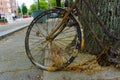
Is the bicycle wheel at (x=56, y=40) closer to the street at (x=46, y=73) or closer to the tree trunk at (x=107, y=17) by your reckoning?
the street at (x=46, y=73)

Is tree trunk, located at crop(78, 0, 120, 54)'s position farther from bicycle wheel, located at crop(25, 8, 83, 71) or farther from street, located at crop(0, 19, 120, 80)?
street, located at crop(0, 19, 120, 80)

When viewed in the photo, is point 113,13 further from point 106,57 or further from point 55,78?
point 55,78

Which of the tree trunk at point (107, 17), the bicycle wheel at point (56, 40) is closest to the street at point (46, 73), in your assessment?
the bicycle wheel at point (56, 40)

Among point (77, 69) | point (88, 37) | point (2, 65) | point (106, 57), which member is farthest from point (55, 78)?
point (2, 65)

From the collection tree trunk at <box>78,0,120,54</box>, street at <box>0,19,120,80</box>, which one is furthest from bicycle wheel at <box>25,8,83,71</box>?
tree trunk at <box>78,0,120,54</box>

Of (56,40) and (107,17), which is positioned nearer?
(107,17)

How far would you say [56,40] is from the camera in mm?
3881

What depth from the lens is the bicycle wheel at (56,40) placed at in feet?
11.3

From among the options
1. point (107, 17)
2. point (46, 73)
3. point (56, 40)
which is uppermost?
point (107, 17)

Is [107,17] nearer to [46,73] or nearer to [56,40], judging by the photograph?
[56,40]

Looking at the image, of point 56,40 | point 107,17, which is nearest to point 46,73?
point 56,40

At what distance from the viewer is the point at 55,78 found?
3.26 meters

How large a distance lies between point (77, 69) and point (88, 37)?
0.63 meters

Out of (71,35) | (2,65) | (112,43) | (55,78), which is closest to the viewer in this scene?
(55,78)
